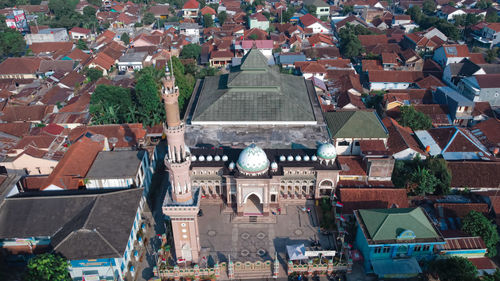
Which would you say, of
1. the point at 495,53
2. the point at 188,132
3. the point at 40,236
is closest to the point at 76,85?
the point at 188,132

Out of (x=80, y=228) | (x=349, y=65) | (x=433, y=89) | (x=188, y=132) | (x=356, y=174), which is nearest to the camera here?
(x=80, y=228)

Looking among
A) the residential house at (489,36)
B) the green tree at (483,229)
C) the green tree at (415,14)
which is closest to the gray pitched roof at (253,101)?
the green tree at (483,229)

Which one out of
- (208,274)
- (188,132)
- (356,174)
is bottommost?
(208,274)

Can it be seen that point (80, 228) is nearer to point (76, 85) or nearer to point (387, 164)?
point (387, 164)

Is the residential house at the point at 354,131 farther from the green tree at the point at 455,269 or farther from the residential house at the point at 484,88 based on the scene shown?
the residential house at the point at 484,88

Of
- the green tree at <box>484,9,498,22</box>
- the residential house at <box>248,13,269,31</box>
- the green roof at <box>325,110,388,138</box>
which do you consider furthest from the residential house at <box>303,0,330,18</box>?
the green roof at <box>325,110,388,138</box>
